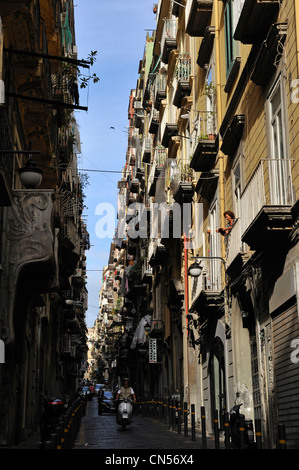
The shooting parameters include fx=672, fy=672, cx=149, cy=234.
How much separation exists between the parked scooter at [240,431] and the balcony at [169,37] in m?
21.4

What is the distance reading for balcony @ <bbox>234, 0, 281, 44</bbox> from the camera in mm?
12234

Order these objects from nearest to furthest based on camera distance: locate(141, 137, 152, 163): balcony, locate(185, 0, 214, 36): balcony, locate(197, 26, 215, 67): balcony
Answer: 1. locate(197, 26, 215, 67): balcony
2. locate(185, 0, 214, 36): balcony
3. locate(141, 137, 152, 163): balcony

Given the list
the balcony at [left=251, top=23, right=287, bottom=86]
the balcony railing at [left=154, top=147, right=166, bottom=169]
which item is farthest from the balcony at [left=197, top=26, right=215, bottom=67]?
the balcony railing at [left=154, top=147, right=166, bottom=169]

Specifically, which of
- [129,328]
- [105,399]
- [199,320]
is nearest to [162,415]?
[199,320]

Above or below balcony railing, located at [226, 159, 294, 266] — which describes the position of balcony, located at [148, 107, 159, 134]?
above

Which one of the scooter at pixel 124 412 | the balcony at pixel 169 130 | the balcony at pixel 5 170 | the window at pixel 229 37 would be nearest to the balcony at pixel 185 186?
the balcony at pixel 169 130

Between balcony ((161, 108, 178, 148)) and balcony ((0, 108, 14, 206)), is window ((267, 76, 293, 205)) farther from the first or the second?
balcony ((161, 108, 178, 148))

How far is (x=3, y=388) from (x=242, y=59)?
9.34 metres

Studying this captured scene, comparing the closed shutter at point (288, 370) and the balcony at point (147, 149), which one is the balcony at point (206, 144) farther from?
the balcony at point (147, 149)

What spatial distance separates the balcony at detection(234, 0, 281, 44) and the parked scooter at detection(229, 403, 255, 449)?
7.15 meters

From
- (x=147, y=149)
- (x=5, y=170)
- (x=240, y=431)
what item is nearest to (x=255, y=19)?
(x=5, y=170)

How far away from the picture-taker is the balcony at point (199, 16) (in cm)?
2031

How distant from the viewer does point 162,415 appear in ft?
91.3

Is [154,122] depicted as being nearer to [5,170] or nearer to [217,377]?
[217,377]
